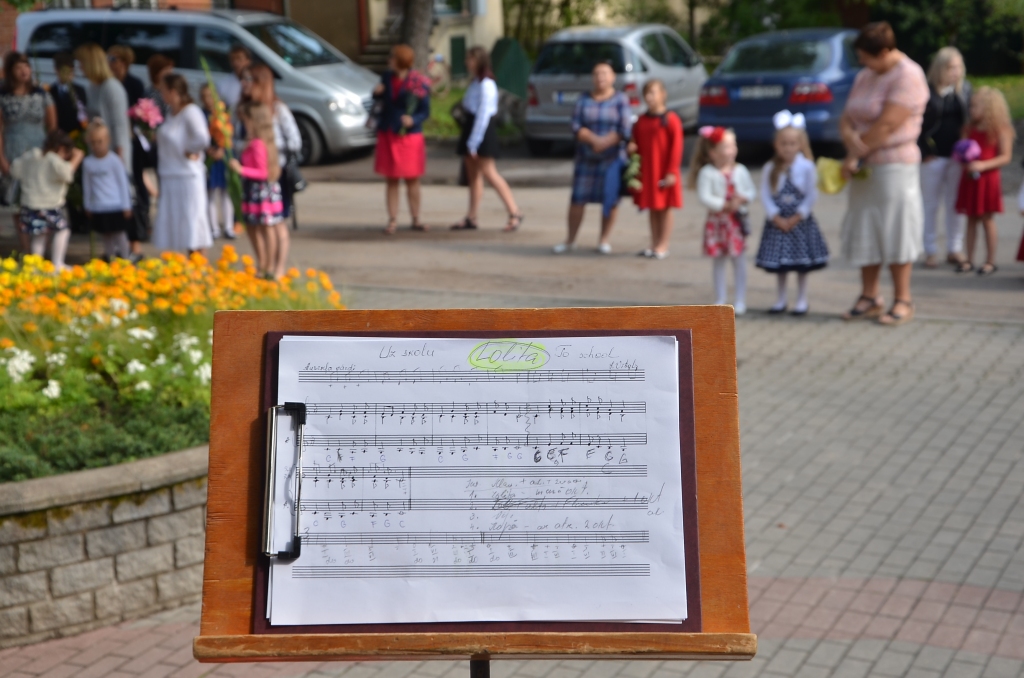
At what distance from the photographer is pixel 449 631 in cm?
244

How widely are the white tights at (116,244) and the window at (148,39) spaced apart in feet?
25.9

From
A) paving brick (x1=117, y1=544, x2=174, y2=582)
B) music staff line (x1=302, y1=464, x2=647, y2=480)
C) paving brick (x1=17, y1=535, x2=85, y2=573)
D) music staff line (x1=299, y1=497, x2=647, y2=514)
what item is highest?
music staff line (x1=302, y1=464, x2=647, y2=480)

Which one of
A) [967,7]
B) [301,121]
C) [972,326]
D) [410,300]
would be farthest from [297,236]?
[967,7]

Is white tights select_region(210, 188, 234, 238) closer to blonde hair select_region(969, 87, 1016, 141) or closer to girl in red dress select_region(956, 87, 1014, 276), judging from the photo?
girl in red dress select_region(956, 87, 1014, 276)

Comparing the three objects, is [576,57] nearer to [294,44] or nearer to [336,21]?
[294,44]

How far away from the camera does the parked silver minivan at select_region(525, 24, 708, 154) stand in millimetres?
18031

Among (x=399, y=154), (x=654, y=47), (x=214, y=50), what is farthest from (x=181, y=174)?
(x=654, y=47)

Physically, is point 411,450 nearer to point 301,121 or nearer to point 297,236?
point 297,236

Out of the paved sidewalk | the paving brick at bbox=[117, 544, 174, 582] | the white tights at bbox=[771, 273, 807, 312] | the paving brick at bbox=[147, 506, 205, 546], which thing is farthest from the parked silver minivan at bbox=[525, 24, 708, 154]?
the paving brick at bbox=[117, 544, 174, 582]

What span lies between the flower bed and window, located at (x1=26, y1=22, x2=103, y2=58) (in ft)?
40.4

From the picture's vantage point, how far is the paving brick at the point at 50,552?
4.45 meters

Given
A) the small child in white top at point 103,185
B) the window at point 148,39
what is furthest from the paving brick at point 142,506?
the window at point 148,39

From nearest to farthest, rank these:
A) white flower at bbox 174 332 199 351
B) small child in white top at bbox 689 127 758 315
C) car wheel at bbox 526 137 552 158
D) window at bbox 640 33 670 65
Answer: white flower at bbox 174 332 199 351
small child in white top at bbox 689 127 758 315
car wheel at bbox 526 137 552 158
window at bbox 640 33 670 65

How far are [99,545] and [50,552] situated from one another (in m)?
0.18
